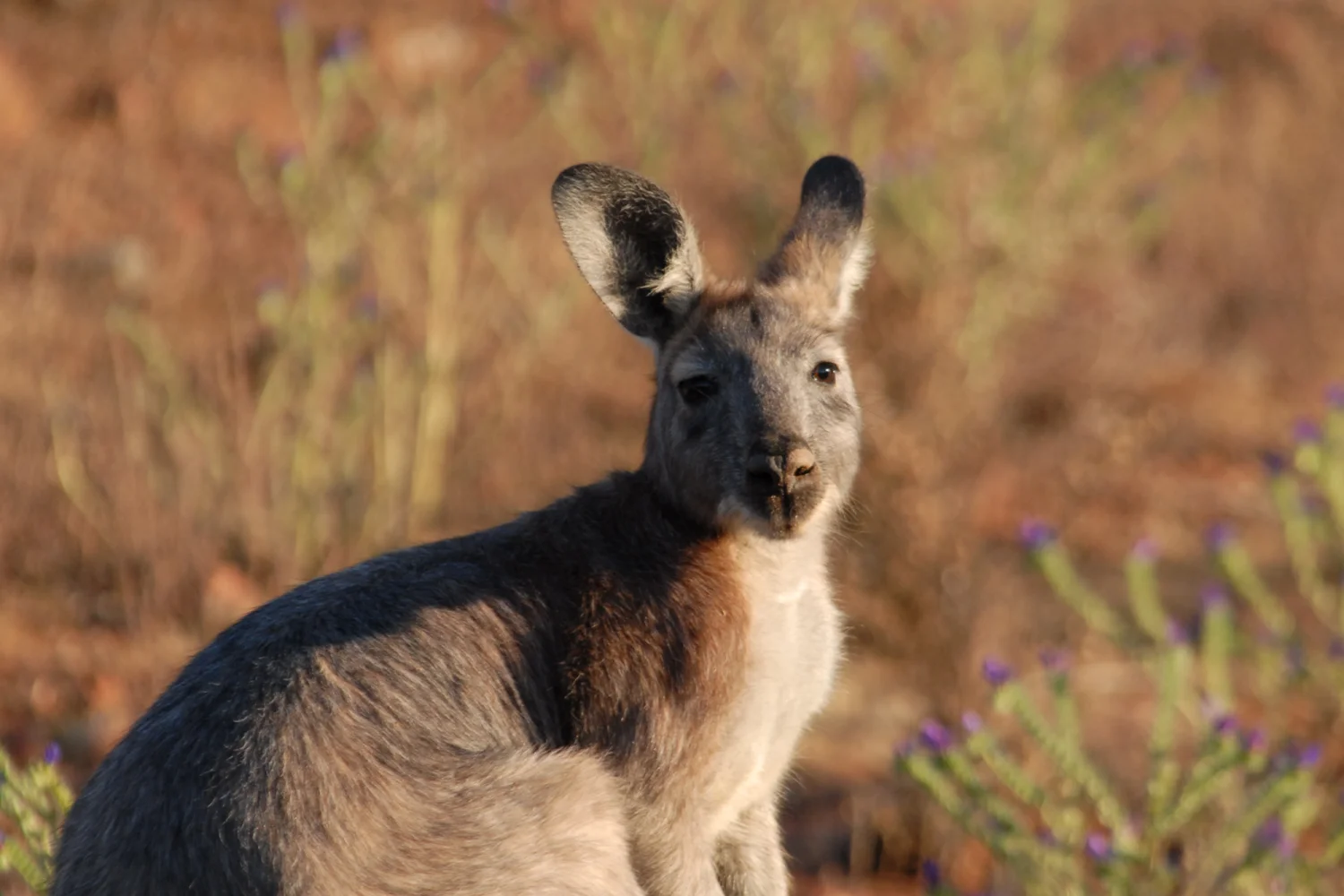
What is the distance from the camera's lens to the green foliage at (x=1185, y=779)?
537 centimetres

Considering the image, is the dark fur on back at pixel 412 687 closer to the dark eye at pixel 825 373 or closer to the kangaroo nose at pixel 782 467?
Answer: the kangaroo nose at pixel 782 467

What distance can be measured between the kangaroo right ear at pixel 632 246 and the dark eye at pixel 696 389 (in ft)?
1.15

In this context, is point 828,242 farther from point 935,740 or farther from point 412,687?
point 412,687

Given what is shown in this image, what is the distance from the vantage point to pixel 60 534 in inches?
346

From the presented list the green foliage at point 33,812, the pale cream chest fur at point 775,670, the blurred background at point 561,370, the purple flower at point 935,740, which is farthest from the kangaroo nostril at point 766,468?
the blurred background at point 561,370

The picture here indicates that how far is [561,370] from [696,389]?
255 inches

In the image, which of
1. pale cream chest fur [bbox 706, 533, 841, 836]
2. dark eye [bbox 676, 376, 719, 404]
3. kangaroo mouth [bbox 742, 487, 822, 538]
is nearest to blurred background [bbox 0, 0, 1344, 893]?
pale cream chest fur [bbox 706, 533, 841, 836]

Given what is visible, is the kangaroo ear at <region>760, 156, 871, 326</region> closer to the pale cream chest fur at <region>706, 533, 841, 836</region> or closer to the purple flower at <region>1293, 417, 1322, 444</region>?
the pale cream chest fur at <region>706, 533, 841, 836</region>

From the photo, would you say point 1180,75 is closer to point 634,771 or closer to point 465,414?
point 465,414

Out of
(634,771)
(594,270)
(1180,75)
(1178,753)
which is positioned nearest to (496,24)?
(1180,75)

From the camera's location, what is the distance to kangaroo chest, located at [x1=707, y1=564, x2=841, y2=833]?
4.41 m

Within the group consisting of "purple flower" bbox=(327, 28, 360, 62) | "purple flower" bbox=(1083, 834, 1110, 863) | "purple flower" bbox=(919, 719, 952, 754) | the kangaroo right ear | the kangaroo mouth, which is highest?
"purple flower" bbox=(327, 28, 360, 62)

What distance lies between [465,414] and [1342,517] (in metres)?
4.78

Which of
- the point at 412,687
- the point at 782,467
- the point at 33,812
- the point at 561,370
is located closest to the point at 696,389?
the point at 782,467
